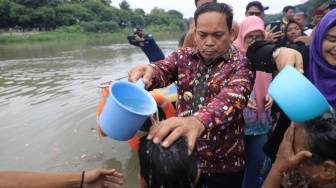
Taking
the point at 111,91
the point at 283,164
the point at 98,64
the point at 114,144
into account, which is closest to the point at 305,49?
the point at 283,164

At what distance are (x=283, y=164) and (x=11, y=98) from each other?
7630 millimetres

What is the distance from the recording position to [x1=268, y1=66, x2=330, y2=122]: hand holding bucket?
1.13 m

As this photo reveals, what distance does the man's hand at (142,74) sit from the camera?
1625mm

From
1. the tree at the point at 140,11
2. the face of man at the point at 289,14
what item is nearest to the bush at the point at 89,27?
the tree at the point at 140,11

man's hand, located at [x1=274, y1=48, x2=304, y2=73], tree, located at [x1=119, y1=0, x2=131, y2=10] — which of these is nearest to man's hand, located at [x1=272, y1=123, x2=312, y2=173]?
man's hand, located at [x1=274, y1=48, x2=304, y2=73]

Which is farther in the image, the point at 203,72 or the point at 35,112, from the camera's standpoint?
the point at 35,112

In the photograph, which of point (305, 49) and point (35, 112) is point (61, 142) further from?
point (305, 49)

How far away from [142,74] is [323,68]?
1107 mm

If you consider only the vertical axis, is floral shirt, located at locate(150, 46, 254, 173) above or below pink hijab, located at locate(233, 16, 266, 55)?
below

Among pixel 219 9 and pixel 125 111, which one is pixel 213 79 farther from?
pixel 125 111

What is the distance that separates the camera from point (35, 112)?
6.29 m

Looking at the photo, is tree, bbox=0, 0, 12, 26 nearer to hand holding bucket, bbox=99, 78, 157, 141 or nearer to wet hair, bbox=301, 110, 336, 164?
hand holding bucket, bbox=99, 78, 157, 141

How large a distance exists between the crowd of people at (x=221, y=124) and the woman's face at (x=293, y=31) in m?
2.90

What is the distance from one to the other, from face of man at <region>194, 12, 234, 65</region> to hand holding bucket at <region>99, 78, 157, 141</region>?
611mm
